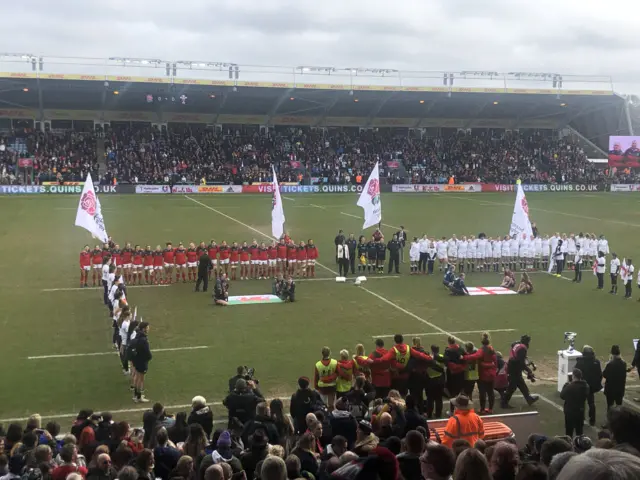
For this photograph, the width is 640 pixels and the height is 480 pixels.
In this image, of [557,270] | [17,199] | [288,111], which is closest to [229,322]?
[557,270]

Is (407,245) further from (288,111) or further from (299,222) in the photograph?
(288,111)

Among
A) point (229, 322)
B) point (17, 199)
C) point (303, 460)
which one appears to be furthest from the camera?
→ point (17, 199)

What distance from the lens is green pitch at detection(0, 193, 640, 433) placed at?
14.5 metres

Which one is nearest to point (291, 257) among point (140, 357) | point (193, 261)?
point (193, 261)

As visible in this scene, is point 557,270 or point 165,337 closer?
point 165,337

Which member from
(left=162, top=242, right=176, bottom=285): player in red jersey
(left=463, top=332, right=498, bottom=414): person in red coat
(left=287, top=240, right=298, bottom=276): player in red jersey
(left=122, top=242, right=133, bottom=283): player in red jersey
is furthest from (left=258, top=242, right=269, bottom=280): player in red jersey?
(left=463, top=332, right=498, bottom=414): person in red coat

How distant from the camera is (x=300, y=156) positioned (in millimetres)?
71000

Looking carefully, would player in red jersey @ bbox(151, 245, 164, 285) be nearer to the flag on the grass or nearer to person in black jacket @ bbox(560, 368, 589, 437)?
the flag on the grass

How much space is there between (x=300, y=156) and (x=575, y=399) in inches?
2402

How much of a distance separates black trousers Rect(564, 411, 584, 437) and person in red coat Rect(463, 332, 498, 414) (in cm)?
161

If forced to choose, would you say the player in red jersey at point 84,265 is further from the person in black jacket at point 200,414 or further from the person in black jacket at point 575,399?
the person in black jacket at point 575,399

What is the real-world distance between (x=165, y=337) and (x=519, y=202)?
1537 centimetres

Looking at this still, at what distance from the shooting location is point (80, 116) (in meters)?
67.8

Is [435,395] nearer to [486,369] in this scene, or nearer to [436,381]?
[436,381]
